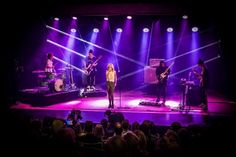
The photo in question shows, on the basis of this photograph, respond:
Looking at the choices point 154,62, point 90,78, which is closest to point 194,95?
point 154,62

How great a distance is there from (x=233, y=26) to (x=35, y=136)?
1248 centimetres

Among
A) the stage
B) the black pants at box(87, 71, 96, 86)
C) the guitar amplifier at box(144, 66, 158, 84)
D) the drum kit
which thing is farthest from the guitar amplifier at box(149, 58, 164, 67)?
the drum kit

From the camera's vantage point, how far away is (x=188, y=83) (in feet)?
34.5

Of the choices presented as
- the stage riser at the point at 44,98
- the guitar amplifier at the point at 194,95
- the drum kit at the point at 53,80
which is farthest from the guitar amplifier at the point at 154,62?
the stage riser at the point at 44,98

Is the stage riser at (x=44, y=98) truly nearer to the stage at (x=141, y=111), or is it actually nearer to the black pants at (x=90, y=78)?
the stage at (x=141, y=111)

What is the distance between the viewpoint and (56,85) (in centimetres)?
1251

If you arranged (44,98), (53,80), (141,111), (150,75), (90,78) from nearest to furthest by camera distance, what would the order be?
(141,111), (44,98), (53,80), (90,78), (150,75)

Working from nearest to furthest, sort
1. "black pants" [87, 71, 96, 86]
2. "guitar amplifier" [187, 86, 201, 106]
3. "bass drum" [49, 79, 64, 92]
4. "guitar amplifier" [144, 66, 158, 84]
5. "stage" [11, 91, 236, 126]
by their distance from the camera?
"stage" [11, 91, 236, 126], "guitar amplifier" [187, 86, 201, 106], "bass drum" [49, 79, 64, 92], "black pants" [87, 71, 96, 86], "guitar amplifier" [144, 66, 158, 84]

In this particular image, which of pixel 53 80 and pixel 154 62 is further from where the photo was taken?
pixel 154 62

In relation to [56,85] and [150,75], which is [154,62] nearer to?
[150,75]

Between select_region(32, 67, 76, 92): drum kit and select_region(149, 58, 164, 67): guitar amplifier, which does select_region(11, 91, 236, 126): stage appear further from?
select_region(149, 58, 164, 67): guitar amplifier

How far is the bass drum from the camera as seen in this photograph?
1236 cm

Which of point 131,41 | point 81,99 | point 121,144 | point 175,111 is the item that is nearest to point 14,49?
point 81,99

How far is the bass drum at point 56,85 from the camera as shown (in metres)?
12.4
